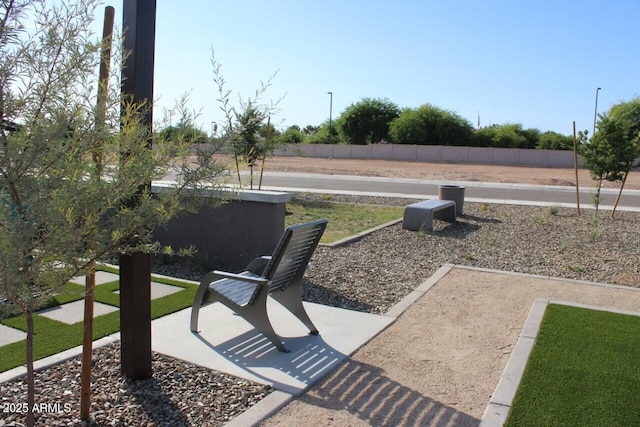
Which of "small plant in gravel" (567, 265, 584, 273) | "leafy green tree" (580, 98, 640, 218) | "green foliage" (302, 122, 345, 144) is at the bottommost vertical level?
"small plant in gravel" (567, 265, 584, 273)

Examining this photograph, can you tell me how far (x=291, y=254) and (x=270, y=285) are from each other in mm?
312

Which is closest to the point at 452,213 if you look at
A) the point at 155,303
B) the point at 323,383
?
the point at 155,303

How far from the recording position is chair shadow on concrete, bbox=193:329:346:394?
4.19 metres

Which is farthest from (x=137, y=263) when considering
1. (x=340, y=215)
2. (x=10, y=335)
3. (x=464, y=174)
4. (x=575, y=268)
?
(x=464, y=174)

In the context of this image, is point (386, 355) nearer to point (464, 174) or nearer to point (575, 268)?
point (575, 268)

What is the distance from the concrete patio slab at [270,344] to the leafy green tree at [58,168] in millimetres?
1826

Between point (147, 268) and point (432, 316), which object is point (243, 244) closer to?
point (432, 316)

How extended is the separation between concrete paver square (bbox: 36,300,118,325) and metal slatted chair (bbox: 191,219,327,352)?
1.14 metres

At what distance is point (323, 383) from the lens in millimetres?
4180

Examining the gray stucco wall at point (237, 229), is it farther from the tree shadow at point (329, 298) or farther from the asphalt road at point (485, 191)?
the asphalt road at point (485, 191)

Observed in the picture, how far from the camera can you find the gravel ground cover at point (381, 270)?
372 centimetres

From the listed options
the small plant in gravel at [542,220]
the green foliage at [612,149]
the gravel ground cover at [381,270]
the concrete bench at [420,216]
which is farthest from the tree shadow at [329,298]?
the green foliage at [612,149]

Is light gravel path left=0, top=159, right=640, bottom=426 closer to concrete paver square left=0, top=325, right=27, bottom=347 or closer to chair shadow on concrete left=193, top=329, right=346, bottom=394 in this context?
chair shadow on concrete left=193, top=329, right=346, bottom=394

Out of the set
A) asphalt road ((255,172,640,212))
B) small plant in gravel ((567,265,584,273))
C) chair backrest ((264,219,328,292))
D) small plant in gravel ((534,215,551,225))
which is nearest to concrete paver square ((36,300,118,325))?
chair backrest ((264,219,328,292))
